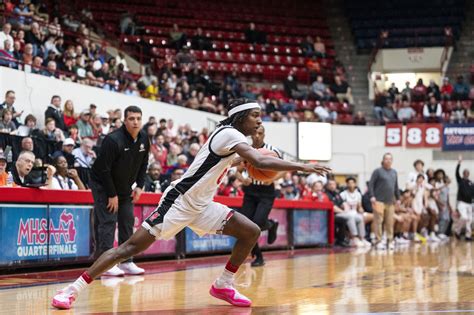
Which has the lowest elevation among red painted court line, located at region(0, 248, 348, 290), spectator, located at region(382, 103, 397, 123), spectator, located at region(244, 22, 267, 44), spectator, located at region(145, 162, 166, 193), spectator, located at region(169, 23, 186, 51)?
red painted court line, located at region(0, 248, 348, 290)

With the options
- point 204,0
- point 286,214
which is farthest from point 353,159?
point 286,214

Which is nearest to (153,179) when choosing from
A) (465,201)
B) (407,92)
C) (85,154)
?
Result: (85,154)

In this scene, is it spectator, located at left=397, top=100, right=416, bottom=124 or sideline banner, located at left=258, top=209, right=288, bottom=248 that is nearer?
sideline banner, located at left=258, top=209, right=288, bottom=248

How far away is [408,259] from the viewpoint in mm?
14195

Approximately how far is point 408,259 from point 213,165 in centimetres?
799

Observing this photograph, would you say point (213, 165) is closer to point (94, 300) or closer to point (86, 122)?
point (94, 300)

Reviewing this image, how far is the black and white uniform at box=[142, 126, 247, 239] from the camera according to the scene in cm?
702

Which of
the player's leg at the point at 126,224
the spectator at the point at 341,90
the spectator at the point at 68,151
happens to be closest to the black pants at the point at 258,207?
the player's leg at the point at 126,224

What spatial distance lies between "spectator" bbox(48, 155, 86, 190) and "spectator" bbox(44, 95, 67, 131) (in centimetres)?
342

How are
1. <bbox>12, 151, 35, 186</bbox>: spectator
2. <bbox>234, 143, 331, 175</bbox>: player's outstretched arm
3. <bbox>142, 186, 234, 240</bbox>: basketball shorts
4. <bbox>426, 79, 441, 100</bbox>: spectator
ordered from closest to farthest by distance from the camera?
<bbox>234, 143, 331, 175</bbox>: player's outstretched arm → <bbox>142, 186, 234, 240</bbox>: basketball shorts → <bbox>12, 151, 35, 186</bbox>: spectator → <bbox>426, 79, 441, 100</bbox>: spectator

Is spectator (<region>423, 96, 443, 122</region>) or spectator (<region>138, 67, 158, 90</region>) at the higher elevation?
spectator (<region>138, 67, 158, 90</region>)

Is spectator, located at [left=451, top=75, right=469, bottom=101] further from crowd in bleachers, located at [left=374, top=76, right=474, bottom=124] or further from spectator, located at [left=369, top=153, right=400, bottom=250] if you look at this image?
spectator, located at [left=369, top=153, right=400, bottom=250]

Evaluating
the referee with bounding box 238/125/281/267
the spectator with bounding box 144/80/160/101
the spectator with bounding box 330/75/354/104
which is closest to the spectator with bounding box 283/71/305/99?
the spectator with bounding box 330/75/354/104

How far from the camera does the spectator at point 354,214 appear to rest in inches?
770
